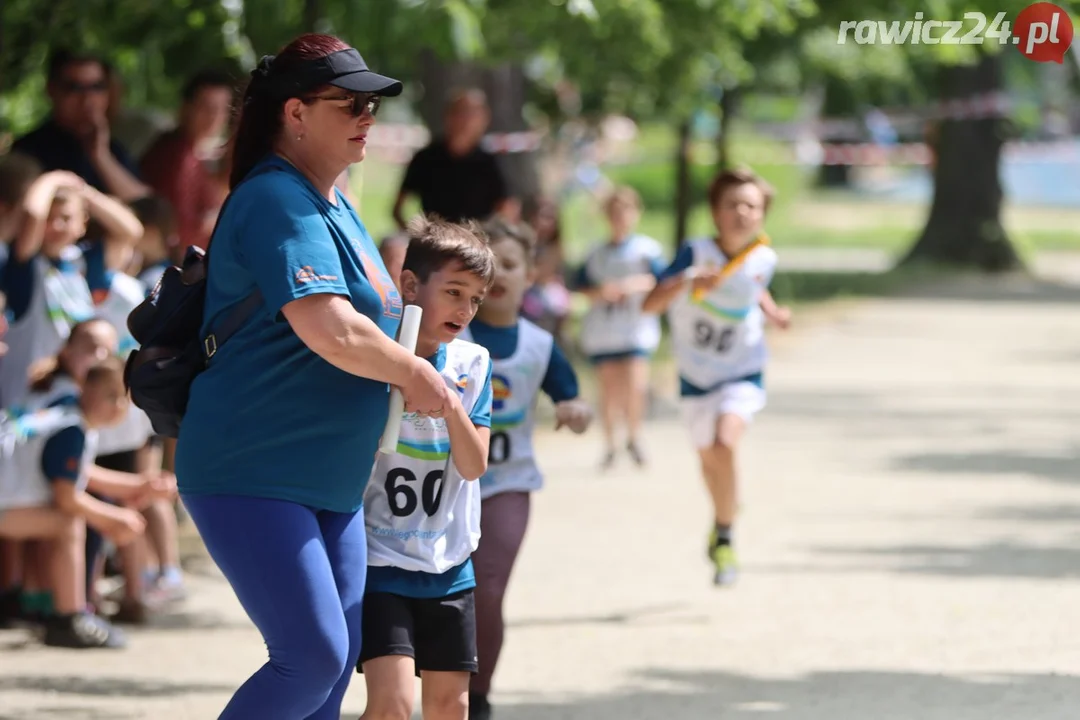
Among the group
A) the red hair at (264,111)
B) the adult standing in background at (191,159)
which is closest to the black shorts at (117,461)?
the adult standing in background at (191,159)

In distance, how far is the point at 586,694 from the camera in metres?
6.20

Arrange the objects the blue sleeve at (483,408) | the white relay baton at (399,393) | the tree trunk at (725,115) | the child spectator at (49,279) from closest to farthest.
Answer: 1. the white relay baton at (399,393)
2. the blue sleeve at (483,408)
3. the child spectator at (49,279)
4. the tree trunk at (725,115)

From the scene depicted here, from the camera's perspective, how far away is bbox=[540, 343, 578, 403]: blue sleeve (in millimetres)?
5746

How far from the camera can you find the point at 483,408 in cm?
474

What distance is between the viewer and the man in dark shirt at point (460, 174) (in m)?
10.5

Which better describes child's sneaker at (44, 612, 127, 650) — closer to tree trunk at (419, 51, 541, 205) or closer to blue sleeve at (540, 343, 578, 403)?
blue sleeve at (540, 343, 578, 403)

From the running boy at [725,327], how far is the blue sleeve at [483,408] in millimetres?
2952

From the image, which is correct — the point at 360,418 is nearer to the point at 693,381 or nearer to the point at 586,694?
the point at 586,694

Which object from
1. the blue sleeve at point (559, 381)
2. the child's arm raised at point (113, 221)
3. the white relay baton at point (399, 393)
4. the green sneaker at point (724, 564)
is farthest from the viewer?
the green sneaker at point (724, 564)

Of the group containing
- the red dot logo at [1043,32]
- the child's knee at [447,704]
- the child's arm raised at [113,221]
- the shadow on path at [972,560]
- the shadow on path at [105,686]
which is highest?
the red dot logo at [1043,32]

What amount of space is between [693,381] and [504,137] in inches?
308

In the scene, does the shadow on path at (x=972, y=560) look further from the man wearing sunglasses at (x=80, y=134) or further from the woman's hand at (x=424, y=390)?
the woman's hand at (x=424, y=390)

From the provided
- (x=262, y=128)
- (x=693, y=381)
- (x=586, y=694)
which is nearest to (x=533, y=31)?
(x=693, y=381)

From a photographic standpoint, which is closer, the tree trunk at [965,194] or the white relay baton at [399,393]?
the white relay baton at [399,393]
